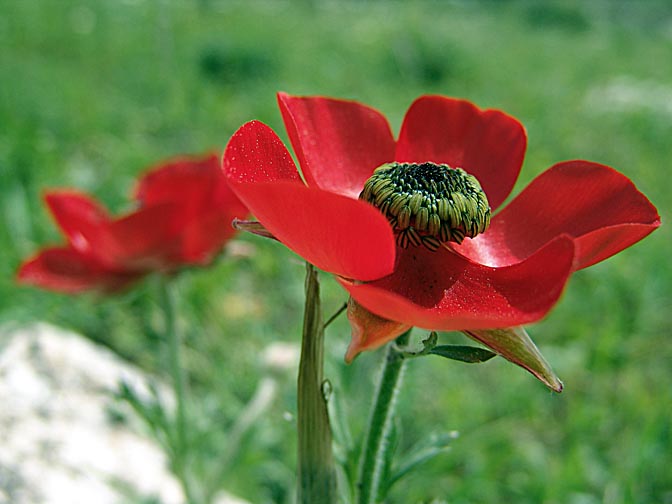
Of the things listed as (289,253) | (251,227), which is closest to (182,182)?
(251,227)

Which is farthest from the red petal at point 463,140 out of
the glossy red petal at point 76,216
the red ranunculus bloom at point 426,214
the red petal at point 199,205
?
the glossy red petal at point 76,216

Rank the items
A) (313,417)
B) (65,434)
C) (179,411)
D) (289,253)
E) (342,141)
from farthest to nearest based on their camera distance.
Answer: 1. (289,253)
2. (65,434)
3. (179,411)
4. (342,141)
5. (313,417)

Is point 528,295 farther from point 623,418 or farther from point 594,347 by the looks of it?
point 594,347

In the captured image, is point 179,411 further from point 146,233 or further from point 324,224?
point 324,224

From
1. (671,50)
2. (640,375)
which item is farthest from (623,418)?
(671,50)

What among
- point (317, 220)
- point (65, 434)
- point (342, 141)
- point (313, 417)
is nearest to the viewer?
point (317, 220)

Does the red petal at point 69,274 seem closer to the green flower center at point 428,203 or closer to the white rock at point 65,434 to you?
the white rock at point 65,434

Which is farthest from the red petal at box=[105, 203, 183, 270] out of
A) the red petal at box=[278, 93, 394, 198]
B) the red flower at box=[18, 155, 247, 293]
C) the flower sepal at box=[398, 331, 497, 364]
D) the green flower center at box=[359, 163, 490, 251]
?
the flower sepal at box=[398, 331, 497, 364]
